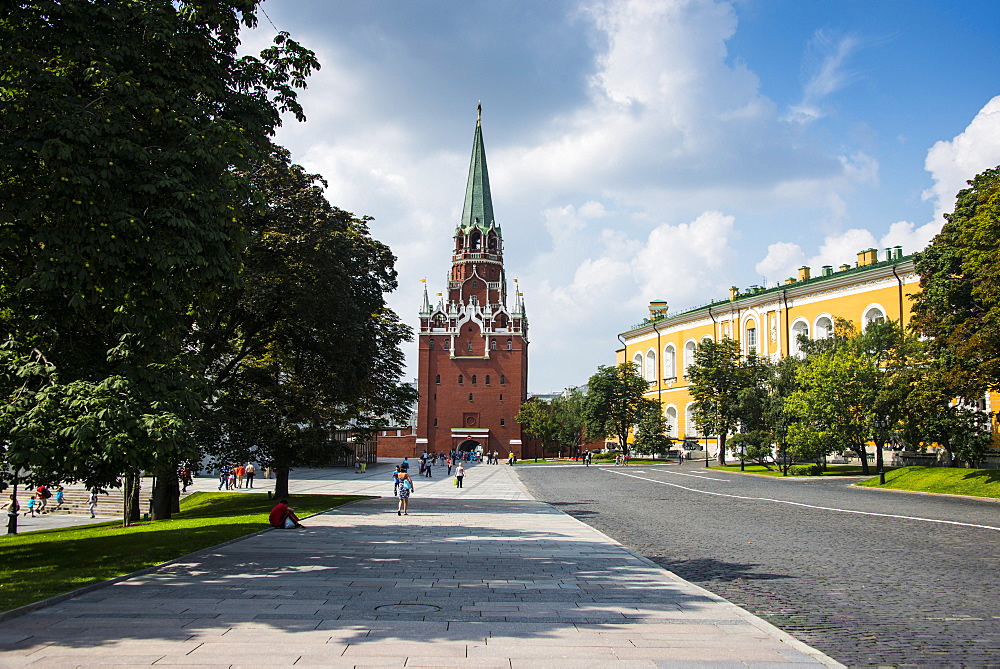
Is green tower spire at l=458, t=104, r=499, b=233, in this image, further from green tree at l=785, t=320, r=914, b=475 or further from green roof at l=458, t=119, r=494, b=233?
green tree at l=785, t=320, r=914, b=475

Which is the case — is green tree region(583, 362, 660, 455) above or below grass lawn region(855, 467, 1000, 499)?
above

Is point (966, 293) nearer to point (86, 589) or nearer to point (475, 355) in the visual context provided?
point (86, 589)

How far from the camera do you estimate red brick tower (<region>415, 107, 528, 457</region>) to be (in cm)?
9281

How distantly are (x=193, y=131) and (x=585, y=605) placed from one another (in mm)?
8814

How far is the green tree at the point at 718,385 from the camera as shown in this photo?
5469cm

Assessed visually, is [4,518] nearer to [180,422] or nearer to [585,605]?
[180,422]

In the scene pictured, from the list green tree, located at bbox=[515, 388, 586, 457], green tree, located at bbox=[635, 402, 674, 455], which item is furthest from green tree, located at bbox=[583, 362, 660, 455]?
green tree, located at bbox=[515, 388, 586, 457]

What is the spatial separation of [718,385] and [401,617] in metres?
50.8

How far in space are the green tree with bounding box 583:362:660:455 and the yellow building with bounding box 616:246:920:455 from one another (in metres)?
3.93

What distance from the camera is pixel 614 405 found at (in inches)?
2977

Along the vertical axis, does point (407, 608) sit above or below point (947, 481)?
above

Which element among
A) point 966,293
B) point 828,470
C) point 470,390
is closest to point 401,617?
point 966,293

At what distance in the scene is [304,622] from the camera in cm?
828

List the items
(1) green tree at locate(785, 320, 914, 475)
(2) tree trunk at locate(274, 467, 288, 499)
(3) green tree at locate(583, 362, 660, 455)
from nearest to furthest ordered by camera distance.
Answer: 1. (2) tree trunk at locate(274, 467, 288, 499)
2. (1) green tree at locate(785, 320, 914, 475)
3. (3) green tree at locate(583, 362, 660, 455)
